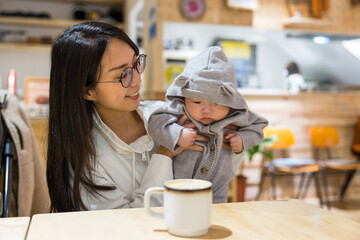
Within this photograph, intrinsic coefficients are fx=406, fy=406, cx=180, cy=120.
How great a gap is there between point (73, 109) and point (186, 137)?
0.37 meters

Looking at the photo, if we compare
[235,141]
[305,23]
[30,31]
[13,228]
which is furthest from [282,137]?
[30,31]

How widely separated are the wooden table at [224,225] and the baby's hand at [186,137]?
0.36 metres

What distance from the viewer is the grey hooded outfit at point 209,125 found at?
1.32 meters

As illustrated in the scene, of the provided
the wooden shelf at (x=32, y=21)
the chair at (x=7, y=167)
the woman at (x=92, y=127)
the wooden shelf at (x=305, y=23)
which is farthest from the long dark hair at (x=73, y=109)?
the wooden shelf at (x=32, y=21)

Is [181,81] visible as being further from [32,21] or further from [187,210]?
[32,21]

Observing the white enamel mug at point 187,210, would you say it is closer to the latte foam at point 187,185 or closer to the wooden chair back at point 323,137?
the latte foam at point 187,185

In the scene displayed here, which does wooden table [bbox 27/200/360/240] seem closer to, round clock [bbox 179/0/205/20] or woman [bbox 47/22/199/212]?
woman [bbox 47/22/199/212]

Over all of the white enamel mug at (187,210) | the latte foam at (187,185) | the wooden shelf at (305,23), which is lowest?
the white enamel mug at (187,210)

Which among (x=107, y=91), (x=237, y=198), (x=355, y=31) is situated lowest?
(x=237, y=198)

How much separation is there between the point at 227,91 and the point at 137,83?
29 centimetres

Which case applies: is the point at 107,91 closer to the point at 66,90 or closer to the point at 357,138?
the point at 66,90

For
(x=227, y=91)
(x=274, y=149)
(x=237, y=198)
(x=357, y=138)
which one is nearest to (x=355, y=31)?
(x=357, y=138)

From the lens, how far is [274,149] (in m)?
4.93

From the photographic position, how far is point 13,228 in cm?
84
